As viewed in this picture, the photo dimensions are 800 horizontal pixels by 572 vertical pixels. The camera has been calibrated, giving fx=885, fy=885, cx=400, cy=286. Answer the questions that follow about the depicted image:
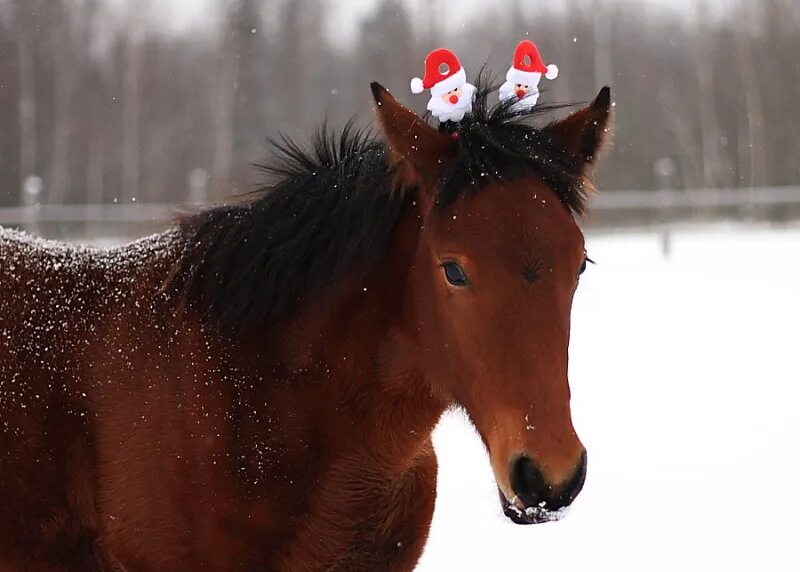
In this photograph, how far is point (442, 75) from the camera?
2941 millimetres

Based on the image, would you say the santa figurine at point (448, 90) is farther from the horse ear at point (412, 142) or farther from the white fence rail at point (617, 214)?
the white fence rail at point (617, 214)

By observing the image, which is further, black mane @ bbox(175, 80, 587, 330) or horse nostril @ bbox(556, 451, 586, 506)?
black mane @ bbox(175, 80, 587, 330)

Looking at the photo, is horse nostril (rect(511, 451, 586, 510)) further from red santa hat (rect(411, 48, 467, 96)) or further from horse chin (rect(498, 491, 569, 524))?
red santa hat (rect(411, 48, 467, 96))

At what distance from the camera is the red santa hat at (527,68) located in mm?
3053

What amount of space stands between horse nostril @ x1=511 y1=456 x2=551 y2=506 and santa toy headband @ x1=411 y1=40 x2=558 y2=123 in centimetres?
117

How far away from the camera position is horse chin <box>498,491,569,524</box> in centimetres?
233

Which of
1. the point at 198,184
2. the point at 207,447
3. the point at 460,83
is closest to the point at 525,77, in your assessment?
the point at 460,83

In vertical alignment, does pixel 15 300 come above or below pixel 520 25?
below

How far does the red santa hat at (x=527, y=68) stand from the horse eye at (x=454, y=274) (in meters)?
0.83

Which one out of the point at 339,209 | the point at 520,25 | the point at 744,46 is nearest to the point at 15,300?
the point at 339,209

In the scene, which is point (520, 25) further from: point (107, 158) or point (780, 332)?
point (780, 332)

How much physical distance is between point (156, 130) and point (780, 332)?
888 inches

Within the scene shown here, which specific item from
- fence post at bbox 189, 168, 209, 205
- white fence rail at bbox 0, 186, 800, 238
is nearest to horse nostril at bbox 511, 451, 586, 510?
white fence rail at bbox 0, 186, 800, 238

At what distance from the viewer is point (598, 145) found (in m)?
2.96
